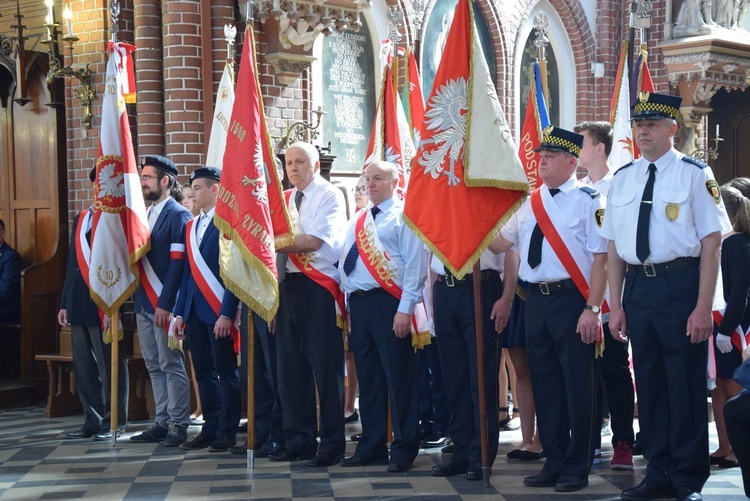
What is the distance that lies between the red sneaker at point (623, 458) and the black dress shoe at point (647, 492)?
82 cm

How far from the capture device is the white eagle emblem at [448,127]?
5.50 meters

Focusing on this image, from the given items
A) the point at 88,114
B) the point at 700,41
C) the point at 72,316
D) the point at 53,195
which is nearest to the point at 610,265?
the point at 72,316

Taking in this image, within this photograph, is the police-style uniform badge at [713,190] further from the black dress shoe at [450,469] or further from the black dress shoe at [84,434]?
the black dress shoe at [84,434]

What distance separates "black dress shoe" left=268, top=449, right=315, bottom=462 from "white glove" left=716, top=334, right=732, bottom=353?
2475mm

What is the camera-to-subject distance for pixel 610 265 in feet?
17.0

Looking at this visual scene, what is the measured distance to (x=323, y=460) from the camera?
6.05 metres

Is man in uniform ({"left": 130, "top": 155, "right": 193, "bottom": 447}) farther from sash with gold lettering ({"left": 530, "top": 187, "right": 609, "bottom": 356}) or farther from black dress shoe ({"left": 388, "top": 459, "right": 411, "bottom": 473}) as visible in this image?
sash with gold lettering ({"left": 530, "top": 187, "right": 609, "bottom": 356})

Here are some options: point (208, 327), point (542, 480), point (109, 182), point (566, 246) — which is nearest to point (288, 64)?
point (109, 182)

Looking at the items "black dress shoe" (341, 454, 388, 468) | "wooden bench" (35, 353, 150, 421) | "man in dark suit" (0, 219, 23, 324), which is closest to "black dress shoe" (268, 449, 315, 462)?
"black dress shoe" (341, 454, 388, 468)

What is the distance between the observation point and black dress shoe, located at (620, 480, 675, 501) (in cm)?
499

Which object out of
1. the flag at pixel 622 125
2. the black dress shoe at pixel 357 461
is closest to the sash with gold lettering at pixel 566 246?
the black dress shoe at pixel 357 461

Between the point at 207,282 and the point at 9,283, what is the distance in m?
3.29

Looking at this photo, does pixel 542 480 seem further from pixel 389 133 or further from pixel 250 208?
pixel 389 133

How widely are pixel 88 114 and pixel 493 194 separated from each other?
4.46 meters
